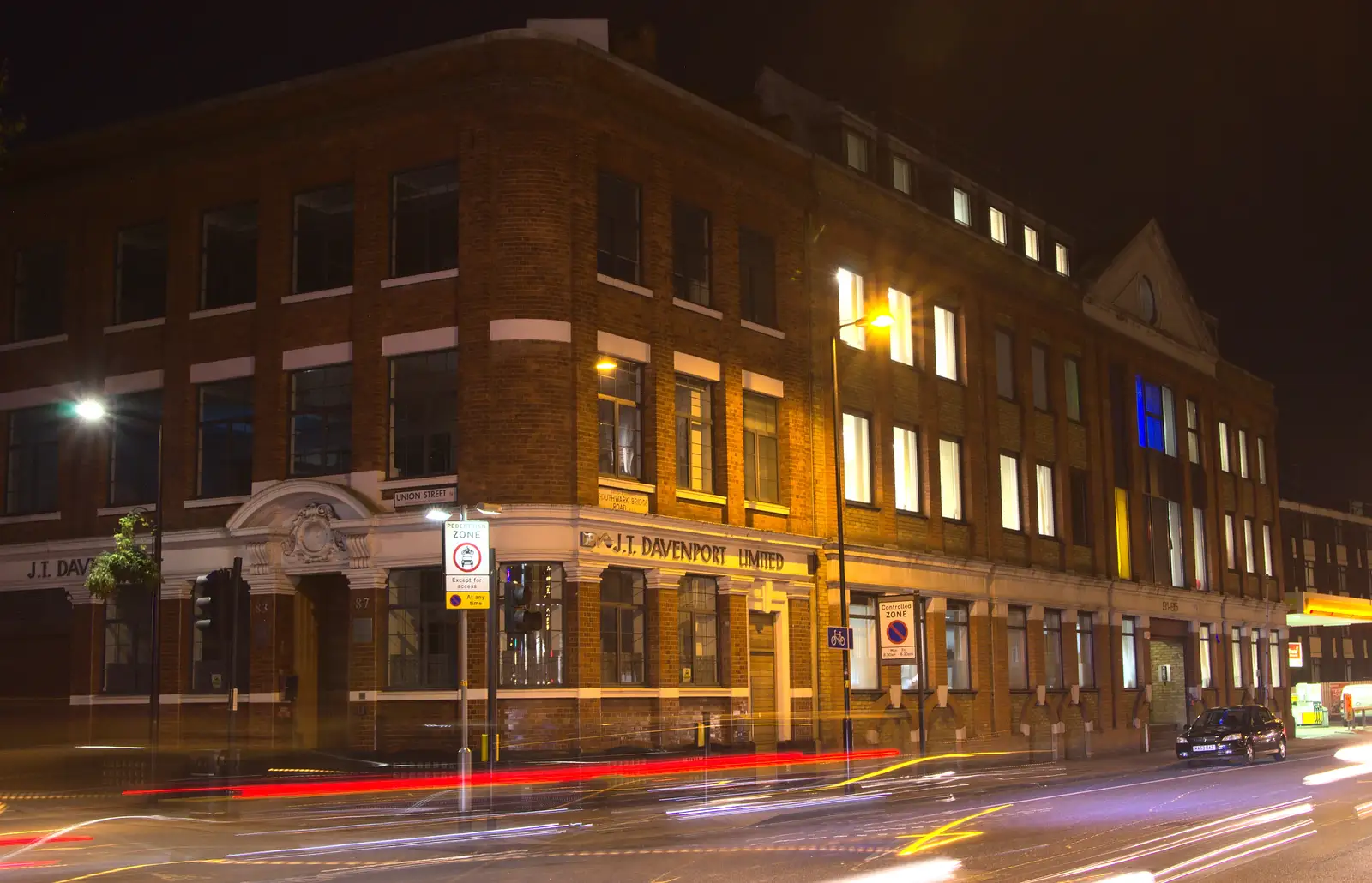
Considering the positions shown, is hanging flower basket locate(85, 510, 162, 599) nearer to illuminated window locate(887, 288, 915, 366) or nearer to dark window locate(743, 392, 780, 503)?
dark window locate(743, 392, 780, 503)

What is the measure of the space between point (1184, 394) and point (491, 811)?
133ft

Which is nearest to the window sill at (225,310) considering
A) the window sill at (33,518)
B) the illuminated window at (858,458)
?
the window sill at (33,518)

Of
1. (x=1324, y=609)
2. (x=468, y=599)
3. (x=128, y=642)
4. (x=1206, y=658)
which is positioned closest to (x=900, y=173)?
(x=128, y=642)

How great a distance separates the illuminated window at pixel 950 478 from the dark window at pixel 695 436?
10.1 metres

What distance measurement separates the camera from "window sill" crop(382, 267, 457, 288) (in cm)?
2922

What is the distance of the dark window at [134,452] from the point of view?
32.8 meters

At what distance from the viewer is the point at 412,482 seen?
95.0ft

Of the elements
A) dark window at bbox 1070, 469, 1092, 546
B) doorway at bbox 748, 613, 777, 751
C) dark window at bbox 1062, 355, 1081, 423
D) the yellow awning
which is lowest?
doorway at bbox 748, 613, 777, 751

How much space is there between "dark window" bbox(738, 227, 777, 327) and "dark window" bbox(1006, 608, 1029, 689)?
43.6 feet

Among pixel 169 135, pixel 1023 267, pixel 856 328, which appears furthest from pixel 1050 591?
pixel 169 135

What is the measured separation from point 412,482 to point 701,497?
6150 millimetres

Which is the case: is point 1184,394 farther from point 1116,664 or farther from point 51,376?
point 51,376

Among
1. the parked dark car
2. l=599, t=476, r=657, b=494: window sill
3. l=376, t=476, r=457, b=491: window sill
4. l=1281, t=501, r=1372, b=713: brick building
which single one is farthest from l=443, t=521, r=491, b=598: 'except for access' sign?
l=1281, t=501, r=1372, b=713: brick building

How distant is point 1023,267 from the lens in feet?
147
